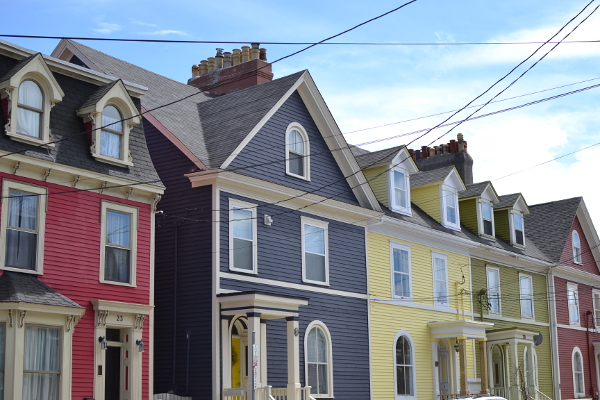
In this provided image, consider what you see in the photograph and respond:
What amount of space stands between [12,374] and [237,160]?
8.84m

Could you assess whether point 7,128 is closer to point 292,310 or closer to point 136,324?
point 136,324

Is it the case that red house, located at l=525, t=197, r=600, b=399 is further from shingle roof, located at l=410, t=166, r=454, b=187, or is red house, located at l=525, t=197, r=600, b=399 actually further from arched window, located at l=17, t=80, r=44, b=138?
arched window, located at l=17, t=80, r=44, b=138

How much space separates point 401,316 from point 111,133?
43.2ft

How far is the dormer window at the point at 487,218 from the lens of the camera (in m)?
37.0

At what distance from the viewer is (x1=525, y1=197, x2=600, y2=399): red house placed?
3984 cm

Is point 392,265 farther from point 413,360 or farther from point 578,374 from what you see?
point 578,374

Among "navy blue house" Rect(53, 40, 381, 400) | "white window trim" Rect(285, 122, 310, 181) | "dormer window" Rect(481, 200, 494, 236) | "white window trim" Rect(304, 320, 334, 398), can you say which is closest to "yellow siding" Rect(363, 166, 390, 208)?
"navy blue house" Rect(53, 40, 381, 400)

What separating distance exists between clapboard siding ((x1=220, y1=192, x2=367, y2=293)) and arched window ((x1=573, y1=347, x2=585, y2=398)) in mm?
17804

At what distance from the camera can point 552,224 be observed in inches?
1700

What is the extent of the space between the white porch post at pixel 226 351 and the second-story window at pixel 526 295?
64.2 ft

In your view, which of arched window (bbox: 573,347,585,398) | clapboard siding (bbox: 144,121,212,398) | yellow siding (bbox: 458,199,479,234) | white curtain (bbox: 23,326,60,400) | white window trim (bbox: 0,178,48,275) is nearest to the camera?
white curtain (bbox: 23,326,60,400)

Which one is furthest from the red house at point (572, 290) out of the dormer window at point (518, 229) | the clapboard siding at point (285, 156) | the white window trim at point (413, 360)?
the clapboard siding at point (285, 156)

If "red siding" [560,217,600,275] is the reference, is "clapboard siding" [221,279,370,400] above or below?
below

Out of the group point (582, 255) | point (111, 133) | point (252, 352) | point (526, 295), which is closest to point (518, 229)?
point (526, 295)
